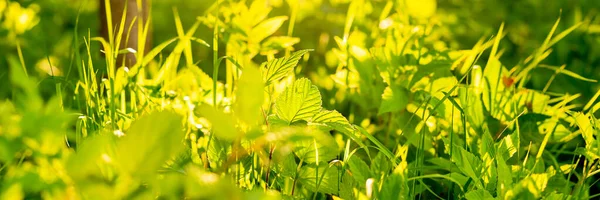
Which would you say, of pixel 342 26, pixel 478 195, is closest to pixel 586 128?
pixel 478 195

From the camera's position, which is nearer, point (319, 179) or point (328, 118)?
point (328, 118)

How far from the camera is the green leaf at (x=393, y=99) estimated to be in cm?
157

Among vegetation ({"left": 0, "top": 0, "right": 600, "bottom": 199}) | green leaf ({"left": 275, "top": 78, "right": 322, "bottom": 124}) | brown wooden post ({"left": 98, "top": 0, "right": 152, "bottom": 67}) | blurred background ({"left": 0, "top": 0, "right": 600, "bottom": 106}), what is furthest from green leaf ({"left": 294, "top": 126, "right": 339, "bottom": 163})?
blurred background ({"left": 0, "top": 0, "right": 600, "bottom": 106})

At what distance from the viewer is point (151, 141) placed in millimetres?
598

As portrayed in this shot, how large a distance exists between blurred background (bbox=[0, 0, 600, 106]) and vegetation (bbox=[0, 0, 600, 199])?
0.06ft

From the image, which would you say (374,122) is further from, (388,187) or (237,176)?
(388,187)

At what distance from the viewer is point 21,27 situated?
7.71ft

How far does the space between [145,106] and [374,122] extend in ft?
2.11

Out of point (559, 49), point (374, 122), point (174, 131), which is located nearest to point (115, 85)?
point (374, 122)

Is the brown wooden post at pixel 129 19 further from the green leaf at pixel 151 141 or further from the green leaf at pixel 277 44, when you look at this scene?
the green leaf at pixel 151 141

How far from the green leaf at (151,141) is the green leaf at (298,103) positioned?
0.50m

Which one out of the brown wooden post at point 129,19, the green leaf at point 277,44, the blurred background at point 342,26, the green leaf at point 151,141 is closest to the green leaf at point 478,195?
the green leaf at point 151,141

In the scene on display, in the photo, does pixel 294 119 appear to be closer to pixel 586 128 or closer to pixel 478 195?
pixel 478 195

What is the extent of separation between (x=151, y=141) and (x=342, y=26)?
2553 millimetres
